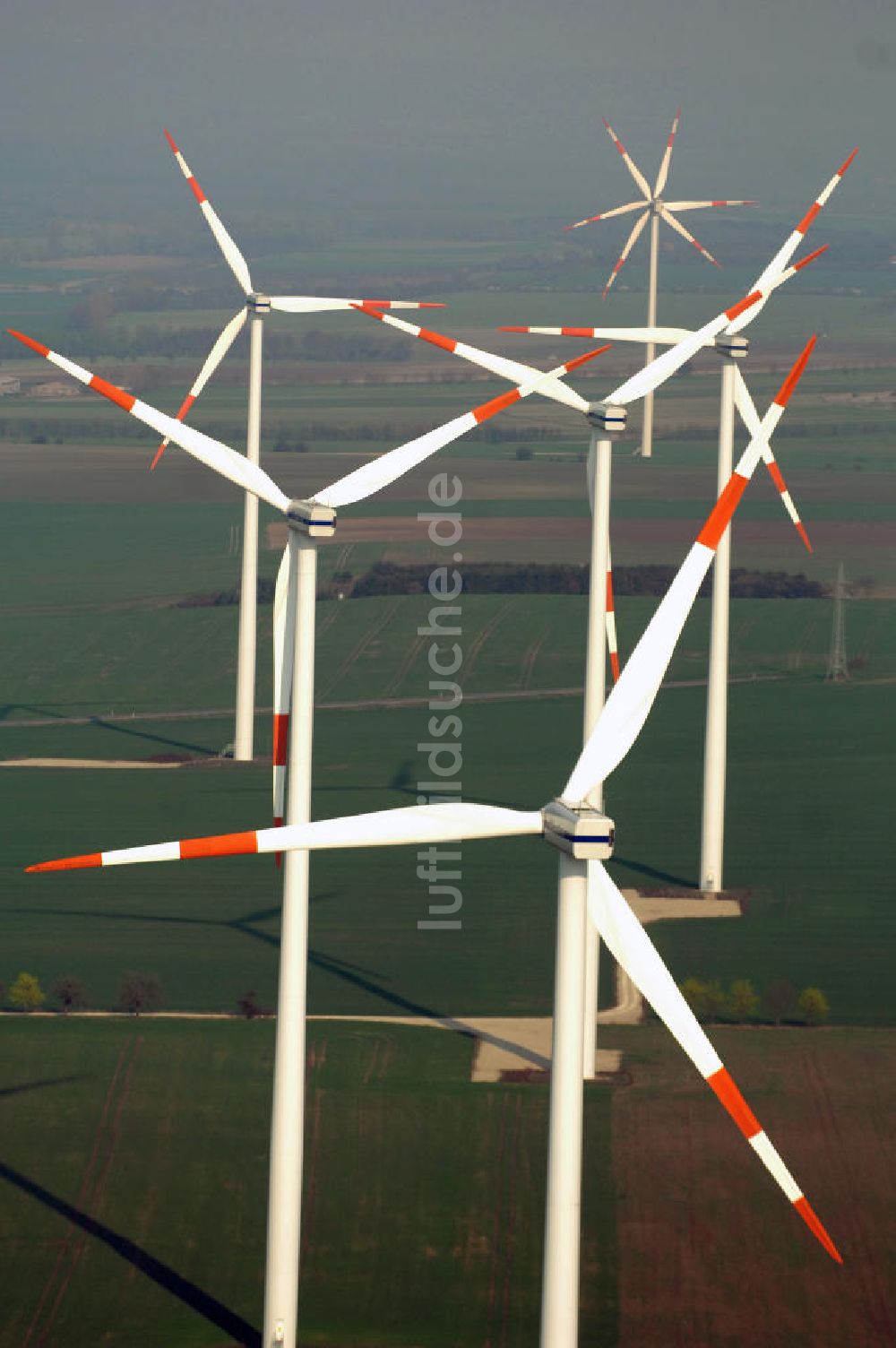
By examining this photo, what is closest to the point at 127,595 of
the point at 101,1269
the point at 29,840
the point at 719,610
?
the point at 29,840

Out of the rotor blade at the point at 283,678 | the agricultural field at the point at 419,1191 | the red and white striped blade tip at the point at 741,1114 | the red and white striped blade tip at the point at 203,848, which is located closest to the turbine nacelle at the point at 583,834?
the red and white striped blade tip at the point at 741,1114

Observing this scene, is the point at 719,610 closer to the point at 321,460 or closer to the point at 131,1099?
the point at 131,1099

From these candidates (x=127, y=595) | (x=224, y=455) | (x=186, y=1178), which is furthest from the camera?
(x=127, y=595)

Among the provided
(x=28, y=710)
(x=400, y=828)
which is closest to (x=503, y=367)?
(x=400, y=828)

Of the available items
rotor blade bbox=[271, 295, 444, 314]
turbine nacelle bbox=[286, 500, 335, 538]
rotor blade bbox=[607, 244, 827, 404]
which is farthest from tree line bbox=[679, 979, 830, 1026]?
turbine nacelle bbox=[286, 500, 335, 538]

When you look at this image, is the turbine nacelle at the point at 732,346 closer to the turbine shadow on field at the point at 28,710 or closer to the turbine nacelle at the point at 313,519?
the turbine nacelle at the point at 313,519

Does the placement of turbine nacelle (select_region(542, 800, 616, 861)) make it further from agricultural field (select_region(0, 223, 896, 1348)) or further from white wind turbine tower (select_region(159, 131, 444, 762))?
→ white wind turbine tower (select_region(159, 131, 444, 762))

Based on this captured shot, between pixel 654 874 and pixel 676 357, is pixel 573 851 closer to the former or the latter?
pixel 676 357
